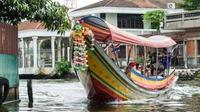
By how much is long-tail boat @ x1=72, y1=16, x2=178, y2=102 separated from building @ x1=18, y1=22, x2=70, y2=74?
28.2 meters

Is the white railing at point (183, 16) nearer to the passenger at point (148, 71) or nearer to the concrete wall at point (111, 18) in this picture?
the concrete wall at point (111, 18)

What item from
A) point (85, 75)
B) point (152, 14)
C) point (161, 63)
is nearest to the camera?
point (85, 75)

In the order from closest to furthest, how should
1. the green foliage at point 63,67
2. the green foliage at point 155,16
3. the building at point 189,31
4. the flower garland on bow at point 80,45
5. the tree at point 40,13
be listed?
the flower garland on bow at point 80,45, the tree at point 40,13, the building at point 189,31, the green foliage at point 63,67, the green foliage at point 155,16

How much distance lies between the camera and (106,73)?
63.6ft

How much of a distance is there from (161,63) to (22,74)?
2643cm

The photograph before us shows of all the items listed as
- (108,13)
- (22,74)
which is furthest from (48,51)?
(108,13)

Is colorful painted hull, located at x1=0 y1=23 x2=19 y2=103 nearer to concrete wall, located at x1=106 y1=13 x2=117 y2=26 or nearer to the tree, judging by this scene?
the tree

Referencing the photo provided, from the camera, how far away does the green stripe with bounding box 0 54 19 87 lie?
17375mm

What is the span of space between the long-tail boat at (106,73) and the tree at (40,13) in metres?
0.69

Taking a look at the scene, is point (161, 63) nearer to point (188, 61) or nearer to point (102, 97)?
point (102, 97)

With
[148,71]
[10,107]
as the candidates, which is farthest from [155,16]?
[10,107]

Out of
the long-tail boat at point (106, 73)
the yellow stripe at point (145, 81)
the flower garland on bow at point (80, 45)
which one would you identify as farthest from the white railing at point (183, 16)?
the flower garland on bow at point (80, 45)

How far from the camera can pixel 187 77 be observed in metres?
40.9

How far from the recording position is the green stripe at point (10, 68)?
1738cm
